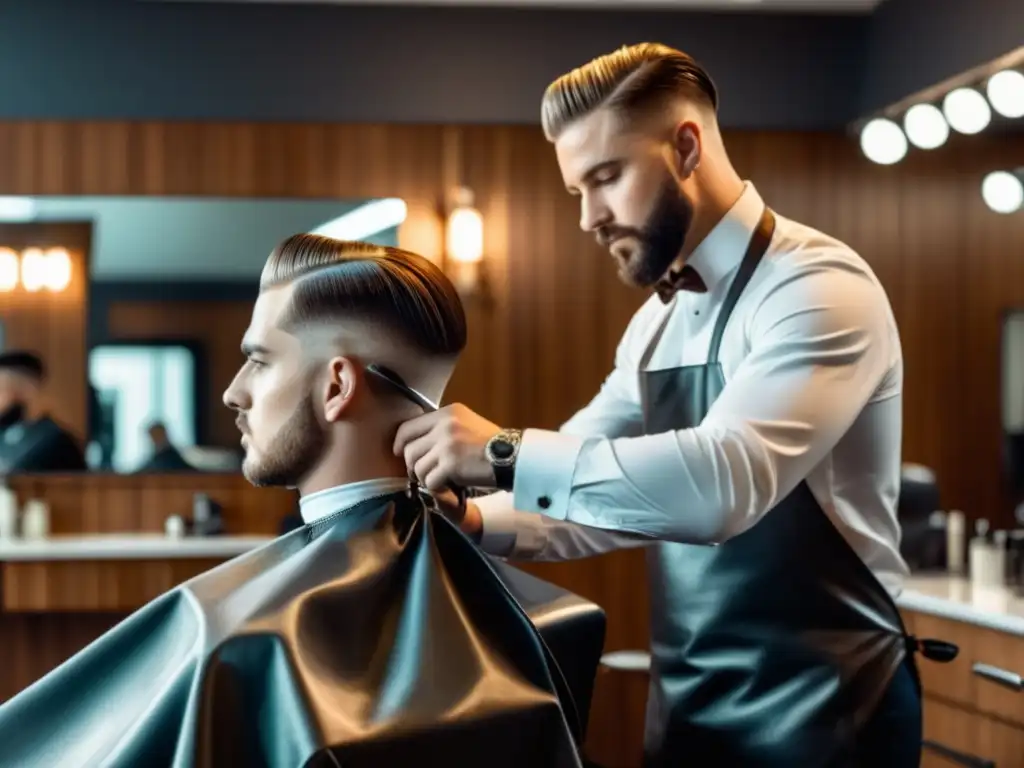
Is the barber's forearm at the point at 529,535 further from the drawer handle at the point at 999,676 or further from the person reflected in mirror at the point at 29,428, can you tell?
the person reflected in mirror at the point at 29,428

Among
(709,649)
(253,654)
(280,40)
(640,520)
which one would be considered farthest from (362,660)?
(280,40)

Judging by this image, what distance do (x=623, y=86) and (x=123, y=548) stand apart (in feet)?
11.5

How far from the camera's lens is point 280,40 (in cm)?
543

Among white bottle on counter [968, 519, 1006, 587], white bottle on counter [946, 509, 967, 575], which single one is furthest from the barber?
white bottle on counter [946, 509, 967, 575]

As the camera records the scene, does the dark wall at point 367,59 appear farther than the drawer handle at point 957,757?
Yes

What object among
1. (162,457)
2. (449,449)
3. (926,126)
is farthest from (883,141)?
(449,449)

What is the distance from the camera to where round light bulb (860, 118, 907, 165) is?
5297 millimetres

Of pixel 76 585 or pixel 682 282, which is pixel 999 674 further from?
pixel 76 585

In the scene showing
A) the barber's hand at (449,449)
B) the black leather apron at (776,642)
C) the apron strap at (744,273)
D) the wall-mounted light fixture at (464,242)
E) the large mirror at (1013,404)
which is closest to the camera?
the barber's hand at (449,449)

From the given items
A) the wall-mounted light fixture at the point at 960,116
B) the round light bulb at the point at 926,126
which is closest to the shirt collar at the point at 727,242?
the wall-mounted light fixture at the point at 960,116

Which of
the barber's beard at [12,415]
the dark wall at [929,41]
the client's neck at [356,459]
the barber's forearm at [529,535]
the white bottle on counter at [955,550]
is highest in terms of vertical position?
the dark wall at [929,41]

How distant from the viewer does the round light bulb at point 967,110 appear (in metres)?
4.76

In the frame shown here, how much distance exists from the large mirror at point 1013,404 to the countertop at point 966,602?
140 centimetres

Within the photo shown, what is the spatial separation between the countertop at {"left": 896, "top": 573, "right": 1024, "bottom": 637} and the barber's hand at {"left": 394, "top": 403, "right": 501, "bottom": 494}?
215 cm
